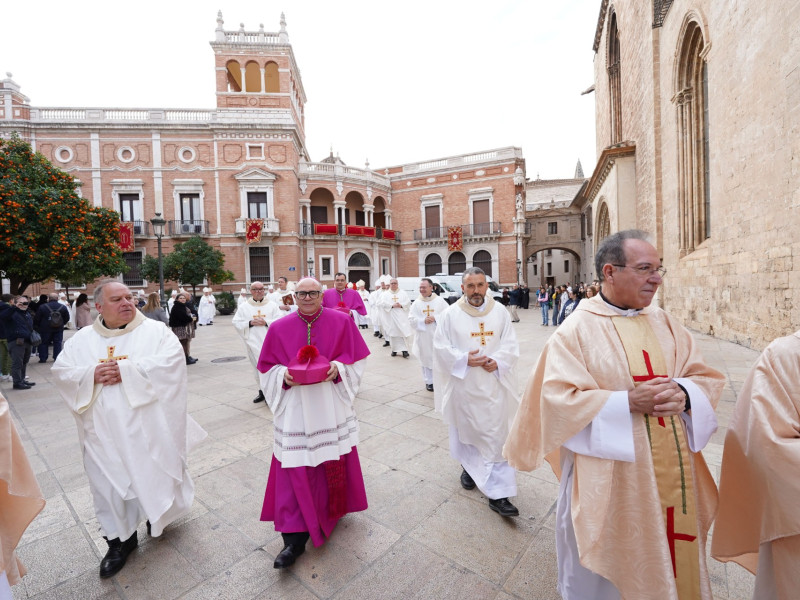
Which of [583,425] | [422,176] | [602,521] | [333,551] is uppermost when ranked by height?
[422,176]

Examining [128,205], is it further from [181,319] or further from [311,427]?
[311,427]

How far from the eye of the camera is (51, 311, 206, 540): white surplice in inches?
102

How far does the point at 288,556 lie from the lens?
251cm

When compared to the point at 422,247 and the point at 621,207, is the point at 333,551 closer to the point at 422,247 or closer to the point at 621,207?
the point at 621,207

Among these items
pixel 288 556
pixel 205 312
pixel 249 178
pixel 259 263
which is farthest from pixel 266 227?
pixel 288 556

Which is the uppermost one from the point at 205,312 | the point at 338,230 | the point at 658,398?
the point at 338,230

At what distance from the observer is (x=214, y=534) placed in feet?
9.34

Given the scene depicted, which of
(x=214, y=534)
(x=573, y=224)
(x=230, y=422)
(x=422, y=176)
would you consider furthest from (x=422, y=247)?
(x=214, y=534)

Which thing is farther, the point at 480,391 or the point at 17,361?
the point at 17,361

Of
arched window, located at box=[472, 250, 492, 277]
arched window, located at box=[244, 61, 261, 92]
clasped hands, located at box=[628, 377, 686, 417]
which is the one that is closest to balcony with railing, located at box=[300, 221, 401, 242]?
arched window, located at box=[472, 250, 492, 277]

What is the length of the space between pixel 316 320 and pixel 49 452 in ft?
12.4

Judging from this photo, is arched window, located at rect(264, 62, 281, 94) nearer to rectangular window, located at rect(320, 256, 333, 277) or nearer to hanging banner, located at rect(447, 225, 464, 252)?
rectangular window, located at rect(320, 256, 333, 277)

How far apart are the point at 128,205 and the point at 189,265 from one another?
27.8 ft

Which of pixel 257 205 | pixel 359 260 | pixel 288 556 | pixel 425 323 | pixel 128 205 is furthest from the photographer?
pixel 359 260
